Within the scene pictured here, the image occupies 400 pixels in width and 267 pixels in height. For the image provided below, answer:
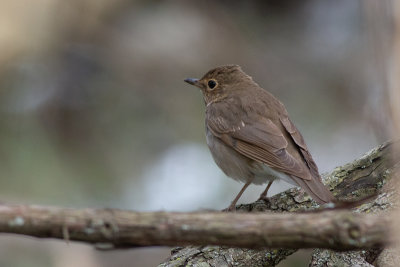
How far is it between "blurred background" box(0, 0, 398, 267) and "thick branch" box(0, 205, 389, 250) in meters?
3.87

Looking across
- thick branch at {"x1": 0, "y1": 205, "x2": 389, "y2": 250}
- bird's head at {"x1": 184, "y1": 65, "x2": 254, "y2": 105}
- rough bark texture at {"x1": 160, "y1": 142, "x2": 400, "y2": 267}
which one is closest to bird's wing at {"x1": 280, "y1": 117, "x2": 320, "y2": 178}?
rough bark texture at {"x1": 160, "y1": 142, "x2": 400, "y2": 267}

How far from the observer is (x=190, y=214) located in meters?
2.27

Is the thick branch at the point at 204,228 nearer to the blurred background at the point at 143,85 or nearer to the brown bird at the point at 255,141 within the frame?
the brown bird at the point at 255,141

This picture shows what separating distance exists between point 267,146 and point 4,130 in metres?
3.95

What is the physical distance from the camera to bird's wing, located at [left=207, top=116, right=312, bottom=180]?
4.50m

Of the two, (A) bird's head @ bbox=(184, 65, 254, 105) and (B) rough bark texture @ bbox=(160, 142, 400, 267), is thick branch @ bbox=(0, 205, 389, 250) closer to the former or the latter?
(B) rough bark texture @ bbox=(160, 142, 400, 267)

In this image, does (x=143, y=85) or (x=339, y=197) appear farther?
(x=143, y=85)

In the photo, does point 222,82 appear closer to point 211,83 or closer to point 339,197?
point 211,83

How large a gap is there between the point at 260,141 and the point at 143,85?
13.1 ft

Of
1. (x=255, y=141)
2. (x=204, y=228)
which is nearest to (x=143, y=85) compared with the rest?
(x=255, y=141)

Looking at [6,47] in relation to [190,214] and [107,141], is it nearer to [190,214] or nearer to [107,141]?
[107,141]

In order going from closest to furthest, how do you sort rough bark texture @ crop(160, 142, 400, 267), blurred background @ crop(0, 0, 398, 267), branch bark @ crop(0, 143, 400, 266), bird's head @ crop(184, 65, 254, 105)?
branch bark @ crop(0, 143, 400, 266) < rough bark texture @ crop(160, 142, 400, 267) < bird's head @ crop(184, 65, 254, 105) < blurred background @ crop(0, 0, 398, 267)

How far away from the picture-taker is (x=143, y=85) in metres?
8.52

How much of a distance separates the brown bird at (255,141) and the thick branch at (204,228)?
1830mm
